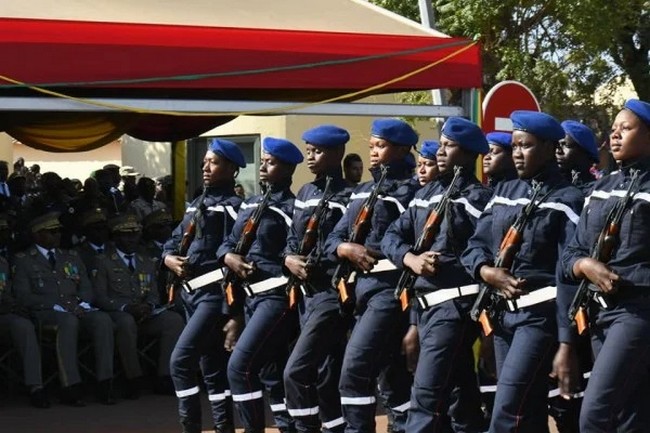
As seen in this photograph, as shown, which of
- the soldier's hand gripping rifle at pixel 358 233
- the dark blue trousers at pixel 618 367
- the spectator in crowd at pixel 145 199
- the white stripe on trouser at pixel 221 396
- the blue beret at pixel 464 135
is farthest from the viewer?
the spectator in crowd at pixel 145 199

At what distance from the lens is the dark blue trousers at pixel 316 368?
28.7ft

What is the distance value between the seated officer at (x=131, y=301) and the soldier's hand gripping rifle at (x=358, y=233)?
403 cm

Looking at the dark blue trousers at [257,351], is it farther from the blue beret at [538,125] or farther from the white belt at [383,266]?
the blue beret at [538,125]

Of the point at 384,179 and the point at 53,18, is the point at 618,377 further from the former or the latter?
the point at 53,18

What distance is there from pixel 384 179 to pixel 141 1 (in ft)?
9.25

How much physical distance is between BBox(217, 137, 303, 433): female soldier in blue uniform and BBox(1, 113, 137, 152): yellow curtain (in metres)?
3.98

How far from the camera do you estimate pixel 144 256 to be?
42.3ft

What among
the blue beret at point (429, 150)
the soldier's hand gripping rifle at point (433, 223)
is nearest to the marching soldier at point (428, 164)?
the blue beret at point (429, 150)

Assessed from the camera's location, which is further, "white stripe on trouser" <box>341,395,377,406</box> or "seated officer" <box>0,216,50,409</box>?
"seated officer" <box>0,216,50,409</box>

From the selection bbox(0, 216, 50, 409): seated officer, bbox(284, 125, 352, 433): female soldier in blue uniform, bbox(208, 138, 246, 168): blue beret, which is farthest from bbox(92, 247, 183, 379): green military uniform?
bbox(284, 125, 352, 433): female soldier in blue uniform

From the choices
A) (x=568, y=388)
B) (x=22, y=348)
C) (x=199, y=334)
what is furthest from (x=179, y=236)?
(x=568, y=388)

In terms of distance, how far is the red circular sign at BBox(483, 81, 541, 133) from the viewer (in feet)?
34.4

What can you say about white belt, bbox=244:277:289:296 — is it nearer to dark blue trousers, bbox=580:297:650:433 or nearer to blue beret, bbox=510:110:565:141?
blue beret, bbox=510:110:565:141

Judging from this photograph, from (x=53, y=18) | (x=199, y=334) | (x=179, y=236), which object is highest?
(x=53, y=18)
